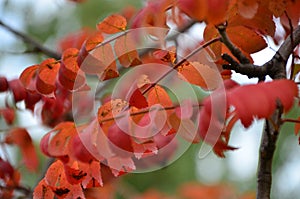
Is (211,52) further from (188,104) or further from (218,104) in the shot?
(218,104)

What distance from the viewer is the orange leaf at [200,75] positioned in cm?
91

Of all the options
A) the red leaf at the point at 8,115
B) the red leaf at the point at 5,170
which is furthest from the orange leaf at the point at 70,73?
the red leaf at the point at 8,115

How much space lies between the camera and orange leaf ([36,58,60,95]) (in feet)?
3.34

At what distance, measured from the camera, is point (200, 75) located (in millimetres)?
912

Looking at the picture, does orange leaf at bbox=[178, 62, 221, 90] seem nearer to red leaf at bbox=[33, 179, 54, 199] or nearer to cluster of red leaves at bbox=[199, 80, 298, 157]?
cluster of red leaves at bbox=[199, 80, 298, 157]

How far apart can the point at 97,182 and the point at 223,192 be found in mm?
3153

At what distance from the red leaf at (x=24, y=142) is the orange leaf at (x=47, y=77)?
2.09 ft

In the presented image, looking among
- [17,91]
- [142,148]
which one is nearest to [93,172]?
[142,148]

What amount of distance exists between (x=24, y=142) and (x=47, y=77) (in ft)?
2.34

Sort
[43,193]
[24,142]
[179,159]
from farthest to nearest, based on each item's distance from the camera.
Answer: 1. [179,159]
2. [24,142]
3. [43,193]

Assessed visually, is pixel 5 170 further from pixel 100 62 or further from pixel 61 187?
pixel 100 62

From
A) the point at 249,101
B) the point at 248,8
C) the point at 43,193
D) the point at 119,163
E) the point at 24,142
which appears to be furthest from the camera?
the point at 24,142

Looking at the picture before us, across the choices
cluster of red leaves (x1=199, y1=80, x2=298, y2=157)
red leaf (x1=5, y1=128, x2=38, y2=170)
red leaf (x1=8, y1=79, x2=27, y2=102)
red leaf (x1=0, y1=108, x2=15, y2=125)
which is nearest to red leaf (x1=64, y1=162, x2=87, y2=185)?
cluster of red leaves (x1=199, y1=80, x2=298, y2=157)

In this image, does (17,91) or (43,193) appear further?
(17,91)
